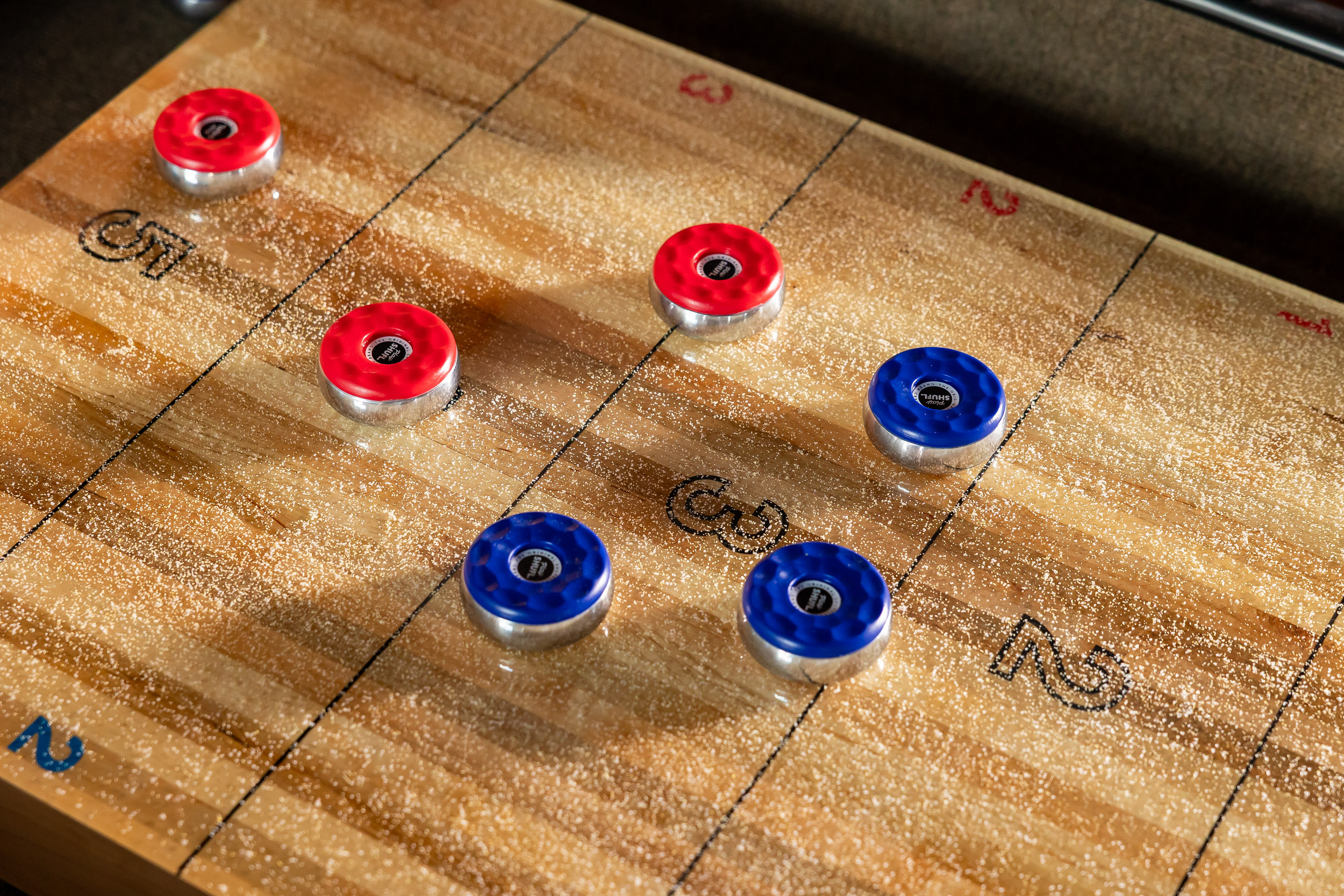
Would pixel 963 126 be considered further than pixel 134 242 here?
Yes

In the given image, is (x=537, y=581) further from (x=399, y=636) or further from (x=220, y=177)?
(x=220, y=177)

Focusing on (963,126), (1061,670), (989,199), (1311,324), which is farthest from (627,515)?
(963,126)

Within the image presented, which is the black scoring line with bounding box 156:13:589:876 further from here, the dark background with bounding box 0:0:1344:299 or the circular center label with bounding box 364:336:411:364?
the dark background with bounding box 0:0:1344:299

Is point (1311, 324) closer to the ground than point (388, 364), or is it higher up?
closer to the ground

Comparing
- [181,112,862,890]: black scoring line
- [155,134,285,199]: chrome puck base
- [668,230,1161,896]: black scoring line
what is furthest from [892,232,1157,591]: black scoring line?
[155,134,285,199]: chrome puck base

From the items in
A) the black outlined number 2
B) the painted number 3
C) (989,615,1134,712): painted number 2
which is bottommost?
(989,615,1134,712): painted number 2

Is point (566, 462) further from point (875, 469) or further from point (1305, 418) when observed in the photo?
point (1305, 418)

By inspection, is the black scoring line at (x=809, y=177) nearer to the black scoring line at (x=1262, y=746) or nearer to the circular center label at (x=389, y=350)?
the circular center label at (x=389, y=350)

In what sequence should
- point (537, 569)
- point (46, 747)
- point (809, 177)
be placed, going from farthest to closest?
point (809, 177)
point (537, 569)
point (46, 747)
